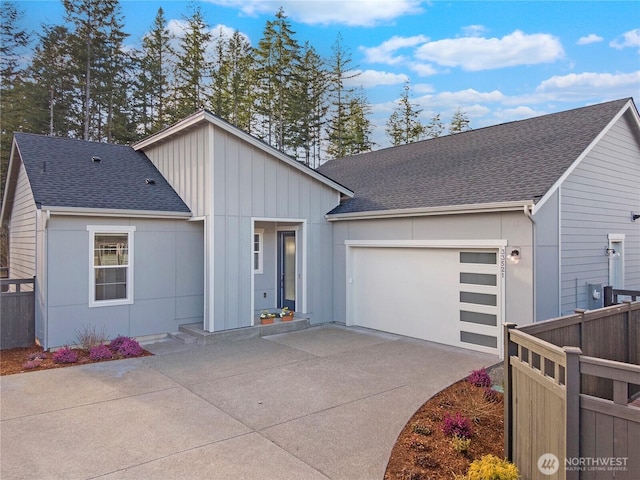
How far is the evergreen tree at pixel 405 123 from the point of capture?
26.3 m

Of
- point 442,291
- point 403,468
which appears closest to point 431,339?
point 442,291

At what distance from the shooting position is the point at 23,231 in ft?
33.0

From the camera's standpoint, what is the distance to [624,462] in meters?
2.38

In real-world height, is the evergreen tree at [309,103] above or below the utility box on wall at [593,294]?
above

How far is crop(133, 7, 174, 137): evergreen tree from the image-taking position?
2106 centimetres

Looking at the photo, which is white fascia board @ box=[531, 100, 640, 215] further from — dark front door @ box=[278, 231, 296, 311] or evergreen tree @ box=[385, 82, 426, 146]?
evergreen tree @ box=[385, 82, 426, 146]

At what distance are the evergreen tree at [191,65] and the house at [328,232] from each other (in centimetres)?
1174

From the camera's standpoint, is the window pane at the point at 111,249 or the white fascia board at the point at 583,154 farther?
the window pane at the point at 111,249

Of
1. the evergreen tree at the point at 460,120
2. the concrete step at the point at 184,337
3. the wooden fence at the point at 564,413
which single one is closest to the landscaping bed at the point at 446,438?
the wooden fence at the point at 564,413

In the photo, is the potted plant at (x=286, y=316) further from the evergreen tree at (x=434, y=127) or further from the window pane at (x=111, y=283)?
the evergreen tree at (x=434, y=127)

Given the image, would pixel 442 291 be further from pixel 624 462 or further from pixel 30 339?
pixel 30 339

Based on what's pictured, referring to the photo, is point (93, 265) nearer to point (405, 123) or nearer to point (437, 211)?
point (437, 211)

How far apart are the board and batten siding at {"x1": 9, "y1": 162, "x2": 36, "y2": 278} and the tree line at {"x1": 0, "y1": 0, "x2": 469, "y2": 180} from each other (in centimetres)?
907

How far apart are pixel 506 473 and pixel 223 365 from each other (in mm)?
4871
